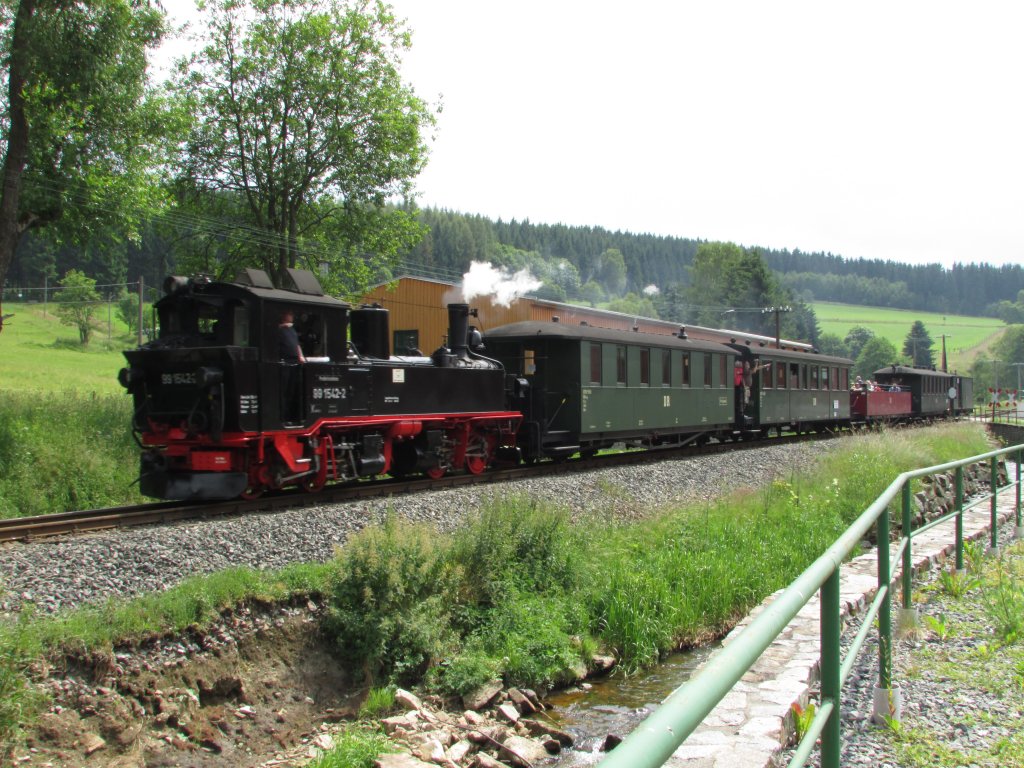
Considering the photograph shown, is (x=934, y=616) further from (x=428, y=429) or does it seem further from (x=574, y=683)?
(x=428, y=429)

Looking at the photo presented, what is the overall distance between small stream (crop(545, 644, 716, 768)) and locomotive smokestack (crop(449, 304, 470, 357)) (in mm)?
7842

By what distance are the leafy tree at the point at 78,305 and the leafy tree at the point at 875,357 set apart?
82895 mm

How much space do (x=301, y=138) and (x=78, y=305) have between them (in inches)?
1627

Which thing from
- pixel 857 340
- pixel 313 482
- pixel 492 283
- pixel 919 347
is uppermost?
pixel 857 340

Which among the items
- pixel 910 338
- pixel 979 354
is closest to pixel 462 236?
pixel 910 338

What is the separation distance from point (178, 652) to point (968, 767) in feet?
18.7

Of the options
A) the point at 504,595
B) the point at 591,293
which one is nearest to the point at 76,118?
the point at 504,595

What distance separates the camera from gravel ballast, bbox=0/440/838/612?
726cm

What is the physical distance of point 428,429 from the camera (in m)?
14.1

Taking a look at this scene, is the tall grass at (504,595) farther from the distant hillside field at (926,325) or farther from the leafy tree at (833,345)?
the distant hillside field at (926,325)

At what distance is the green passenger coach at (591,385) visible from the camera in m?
17.1

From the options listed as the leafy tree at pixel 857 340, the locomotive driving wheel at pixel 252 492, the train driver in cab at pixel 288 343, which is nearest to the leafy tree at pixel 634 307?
the leafy tree at pixel 857 340

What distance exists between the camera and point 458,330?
1556 cm

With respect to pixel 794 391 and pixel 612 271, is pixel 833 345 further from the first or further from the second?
pixel 794 391
